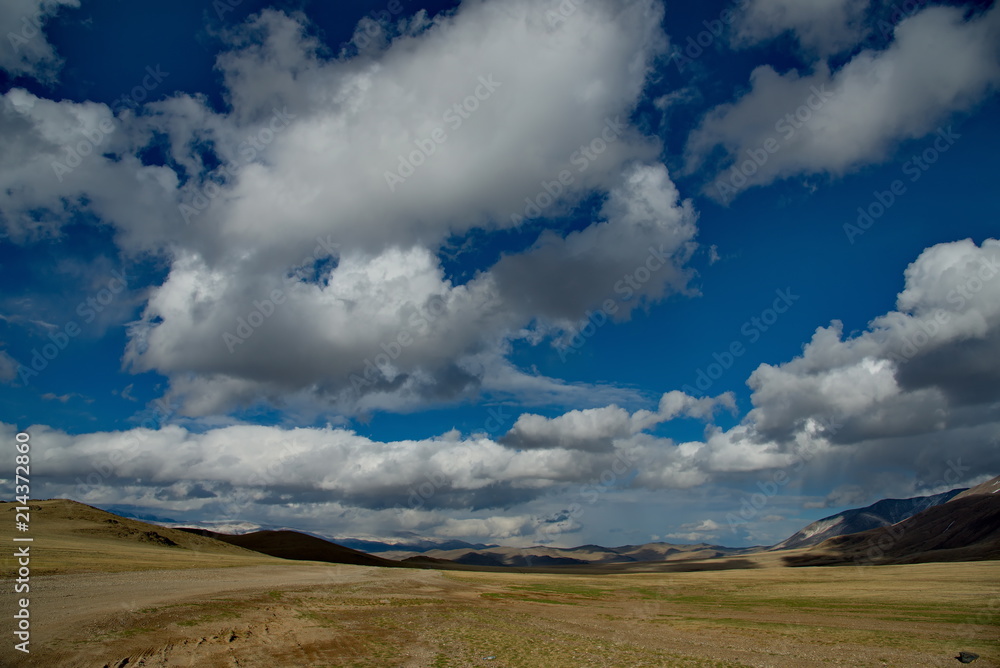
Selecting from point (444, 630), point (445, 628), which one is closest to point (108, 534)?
point (445, 628)

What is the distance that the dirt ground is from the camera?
26.1 m

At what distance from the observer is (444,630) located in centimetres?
3650

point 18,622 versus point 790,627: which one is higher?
point 18,622

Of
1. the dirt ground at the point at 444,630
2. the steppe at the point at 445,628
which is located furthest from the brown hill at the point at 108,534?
the dirt ground at the point at 444,630

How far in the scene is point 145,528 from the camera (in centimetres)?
14912

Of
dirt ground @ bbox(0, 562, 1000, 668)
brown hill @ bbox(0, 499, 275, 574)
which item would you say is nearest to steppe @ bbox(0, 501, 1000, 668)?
dirt ground @ bbox(0, 562, 1000, 668)

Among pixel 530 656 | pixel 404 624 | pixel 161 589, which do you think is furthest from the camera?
pixel 161 589

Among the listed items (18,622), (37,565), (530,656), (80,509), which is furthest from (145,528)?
(530,656)

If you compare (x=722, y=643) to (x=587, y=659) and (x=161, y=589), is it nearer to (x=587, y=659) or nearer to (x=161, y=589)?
(x=587, y=659)

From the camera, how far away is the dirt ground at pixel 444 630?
2606 centimetres

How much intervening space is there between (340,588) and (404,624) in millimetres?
28882

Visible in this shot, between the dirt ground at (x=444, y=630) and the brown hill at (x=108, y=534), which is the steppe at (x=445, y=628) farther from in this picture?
the brown hill at (x=108, y=534)

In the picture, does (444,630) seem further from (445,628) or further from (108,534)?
(108,534)

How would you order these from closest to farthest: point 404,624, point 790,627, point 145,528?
point 404,624, point 790,627, point 145,528
